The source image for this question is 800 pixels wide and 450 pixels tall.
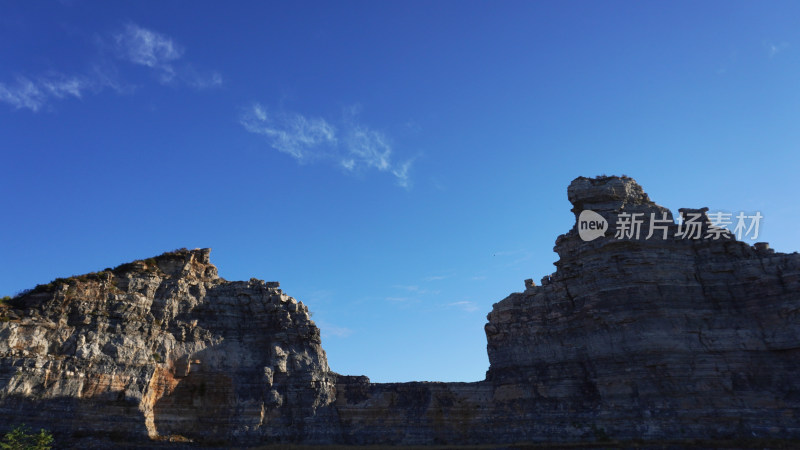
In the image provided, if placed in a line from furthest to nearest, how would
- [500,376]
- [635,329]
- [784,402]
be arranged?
[500,376]
[635,329]
[784,402]

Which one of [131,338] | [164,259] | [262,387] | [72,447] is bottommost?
[72,447]

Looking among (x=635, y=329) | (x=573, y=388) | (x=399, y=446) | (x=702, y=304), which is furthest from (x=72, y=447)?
(x=702, y=304)

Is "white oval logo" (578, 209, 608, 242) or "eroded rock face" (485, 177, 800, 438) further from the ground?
"white oval logo" (578, 209, 608, 242)

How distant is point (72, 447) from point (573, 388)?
37662 millimetres

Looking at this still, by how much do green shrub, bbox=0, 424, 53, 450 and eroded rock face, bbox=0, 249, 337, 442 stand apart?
1619 millimetres

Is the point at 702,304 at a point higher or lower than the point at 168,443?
higher

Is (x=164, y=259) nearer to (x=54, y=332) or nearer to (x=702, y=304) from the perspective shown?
(x=54, y=332)

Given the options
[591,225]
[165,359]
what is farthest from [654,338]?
[165,359]

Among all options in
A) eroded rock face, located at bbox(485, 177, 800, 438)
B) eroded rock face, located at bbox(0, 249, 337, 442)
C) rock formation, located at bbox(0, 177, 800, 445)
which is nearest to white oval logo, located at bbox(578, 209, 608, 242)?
rock formation, located at bbox(0, 177, 800, 445)

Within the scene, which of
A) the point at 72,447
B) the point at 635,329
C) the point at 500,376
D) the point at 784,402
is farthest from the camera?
the point at 500,376

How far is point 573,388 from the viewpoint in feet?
136

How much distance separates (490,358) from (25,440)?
36.2 metres

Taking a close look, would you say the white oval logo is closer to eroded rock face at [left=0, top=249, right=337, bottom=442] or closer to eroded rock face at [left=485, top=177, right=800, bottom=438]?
eroded rock face at [left=485, top=177, right=800, bottom=438]

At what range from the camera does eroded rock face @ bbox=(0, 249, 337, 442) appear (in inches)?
1441
